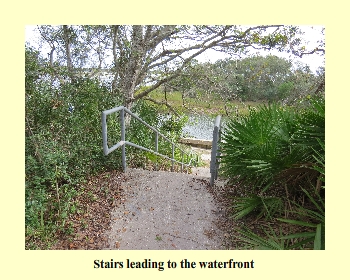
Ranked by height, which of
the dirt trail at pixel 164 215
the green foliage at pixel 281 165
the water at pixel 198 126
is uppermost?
the water at pixel 198 126

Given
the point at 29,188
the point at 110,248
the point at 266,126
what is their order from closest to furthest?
the point at 110,248 < the point at 29,188 < the point at 266,126

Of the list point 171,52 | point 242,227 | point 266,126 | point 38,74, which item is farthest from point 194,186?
point 171,52

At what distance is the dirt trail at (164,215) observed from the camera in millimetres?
2992

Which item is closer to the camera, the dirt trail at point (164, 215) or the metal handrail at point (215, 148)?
the dirt trail at point (164, 215)

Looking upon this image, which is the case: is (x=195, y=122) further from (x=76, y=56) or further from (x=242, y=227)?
(x=242, y=227)

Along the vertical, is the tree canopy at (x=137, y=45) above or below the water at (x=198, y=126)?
above

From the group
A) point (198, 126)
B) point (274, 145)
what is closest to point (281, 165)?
point (274, 145)

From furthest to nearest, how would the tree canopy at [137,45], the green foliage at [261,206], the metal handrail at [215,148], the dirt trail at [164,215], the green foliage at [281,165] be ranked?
1. the tree canopy at [137,45]
2. the metal handrail at [215,148]
3. the green foliage at [261,206]
4. the dirt trail at [164,215]
5. the green foliage at [281,165]

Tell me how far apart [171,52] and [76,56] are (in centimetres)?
232

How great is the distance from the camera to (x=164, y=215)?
3469 mm

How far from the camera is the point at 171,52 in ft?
24.9

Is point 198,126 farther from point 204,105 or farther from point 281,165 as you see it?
point 281,165

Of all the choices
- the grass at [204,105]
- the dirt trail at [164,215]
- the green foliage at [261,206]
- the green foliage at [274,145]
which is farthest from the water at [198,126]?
the green foliage at [261,206]

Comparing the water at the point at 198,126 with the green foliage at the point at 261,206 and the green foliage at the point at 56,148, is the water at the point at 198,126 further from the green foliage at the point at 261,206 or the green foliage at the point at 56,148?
the green foliage at the point at 261,206
